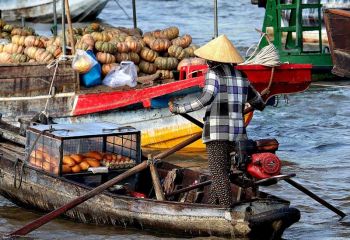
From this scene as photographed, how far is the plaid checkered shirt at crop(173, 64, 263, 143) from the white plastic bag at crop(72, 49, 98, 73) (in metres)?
4.24

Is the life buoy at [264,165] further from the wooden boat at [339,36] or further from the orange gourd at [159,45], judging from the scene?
the orange gourd at [159,45]

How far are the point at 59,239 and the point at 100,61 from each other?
4.12 m

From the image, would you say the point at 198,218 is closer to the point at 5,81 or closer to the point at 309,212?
the point at 309,212

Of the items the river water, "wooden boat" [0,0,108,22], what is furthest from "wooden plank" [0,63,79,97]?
"wooden boat" [0,0,108,22]

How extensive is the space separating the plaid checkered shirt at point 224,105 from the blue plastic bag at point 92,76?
14.7 ft

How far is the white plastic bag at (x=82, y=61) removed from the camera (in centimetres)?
1276

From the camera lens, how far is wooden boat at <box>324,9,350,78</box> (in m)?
12.6

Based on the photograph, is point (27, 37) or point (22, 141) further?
point (27, 37)

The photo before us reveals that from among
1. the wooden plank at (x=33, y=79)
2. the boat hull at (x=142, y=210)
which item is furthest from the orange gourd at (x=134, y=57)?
the boat hull at (x=142, y=210)

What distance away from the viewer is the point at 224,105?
866 cm

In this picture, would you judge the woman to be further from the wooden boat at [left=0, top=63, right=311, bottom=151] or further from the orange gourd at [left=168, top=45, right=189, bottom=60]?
the orange gourd at [left=168, top=45, right=189, bottom=60]

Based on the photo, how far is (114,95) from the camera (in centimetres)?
1290

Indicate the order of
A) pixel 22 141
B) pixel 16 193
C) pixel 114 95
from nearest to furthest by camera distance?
pixel 16 193 → pixel 22 141 → pixel 114 95

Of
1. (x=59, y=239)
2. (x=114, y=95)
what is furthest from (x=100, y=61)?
(x=59, y=239)
